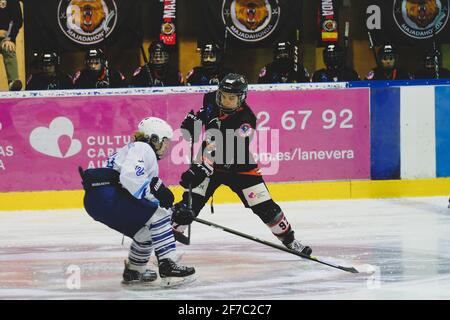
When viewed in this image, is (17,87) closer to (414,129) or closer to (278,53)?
(278,53)

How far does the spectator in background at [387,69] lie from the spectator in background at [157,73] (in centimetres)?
199

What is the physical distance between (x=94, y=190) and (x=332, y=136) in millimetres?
4577

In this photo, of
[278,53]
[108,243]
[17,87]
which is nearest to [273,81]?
[278,53]

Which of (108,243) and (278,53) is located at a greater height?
(278,53)

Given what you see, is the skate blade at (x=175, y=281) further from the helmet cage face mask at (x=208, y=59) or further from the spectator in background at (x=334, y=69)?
the spectator in background at (x=334, y=69)

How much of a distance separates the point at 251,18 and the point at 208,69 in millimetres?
1451

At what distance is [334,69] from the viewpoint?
12250mm

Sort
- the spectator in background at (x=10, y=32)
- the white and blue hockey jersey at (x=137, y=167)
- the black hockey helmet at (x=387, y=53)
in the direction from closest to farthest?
the white and blue hockey jersey at (x=137, y=167), the spectator in background at (x=10, y=32), the black hockey helmet at (x=387, y=53)

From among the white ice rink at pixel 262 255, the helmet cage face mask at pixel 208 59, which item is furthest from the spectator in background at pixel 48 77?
the white ice rink at pixel 262 255

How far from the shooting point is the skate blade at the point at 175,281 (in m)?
7.02

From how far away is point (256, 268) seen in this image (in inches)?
306

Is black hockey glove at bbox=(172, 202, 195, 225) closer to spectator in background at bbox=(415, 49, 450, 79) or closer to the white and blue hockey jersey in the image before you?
the white and blue hockey jersey

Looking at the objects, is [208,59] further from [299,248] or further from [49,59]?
[299,248]
